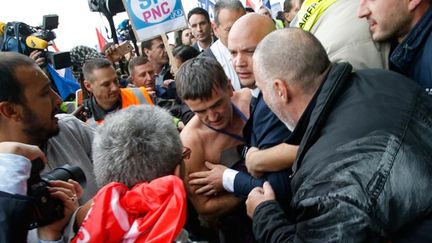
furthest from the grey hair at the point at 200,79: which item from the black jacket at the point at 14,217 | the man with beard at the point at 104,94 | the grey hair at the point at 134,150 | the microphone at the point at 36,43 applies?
the microphone at the point at 36,43

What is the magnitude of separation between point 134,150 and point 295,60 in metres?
0.68

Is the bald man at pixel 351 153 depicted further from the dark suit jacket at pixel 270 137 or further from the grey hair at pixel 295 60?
the dark suit jacket at pixel 270 137

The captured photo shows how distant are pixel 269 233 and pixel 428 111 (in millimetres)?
705

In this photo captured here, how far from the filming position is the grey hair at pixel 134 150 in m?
1.42

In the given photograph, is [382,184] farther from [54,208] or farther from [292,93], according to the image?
[54,208]

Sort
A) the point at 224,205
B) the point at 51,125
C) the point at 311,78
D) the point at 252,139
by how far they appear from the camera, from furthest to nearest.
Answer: the point at 224,205 → the point at 252,139 → the point at 51,125 → the point at 311,78

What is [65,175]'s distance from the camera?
147 cm

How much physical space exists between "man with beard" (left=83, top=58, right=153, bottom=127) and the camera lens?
7.23 feet

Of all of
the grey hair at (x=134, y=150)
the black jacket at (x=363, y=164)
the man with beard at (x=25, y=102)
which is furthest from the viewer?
the man with beard at (x=25, y=102)

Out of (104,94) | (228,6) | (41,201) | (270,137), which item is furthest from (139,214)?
(228,6)

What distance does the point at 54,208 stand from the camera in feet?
4.29

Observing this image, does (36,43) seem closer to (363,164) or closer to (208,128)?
(208,128)

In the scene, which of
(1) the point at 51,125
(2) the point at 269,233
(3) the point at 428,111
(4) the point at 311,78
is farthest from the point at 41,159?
(3) the point at 428,111

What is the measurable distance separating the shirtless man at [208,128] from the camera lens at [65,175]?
0.89 meters
